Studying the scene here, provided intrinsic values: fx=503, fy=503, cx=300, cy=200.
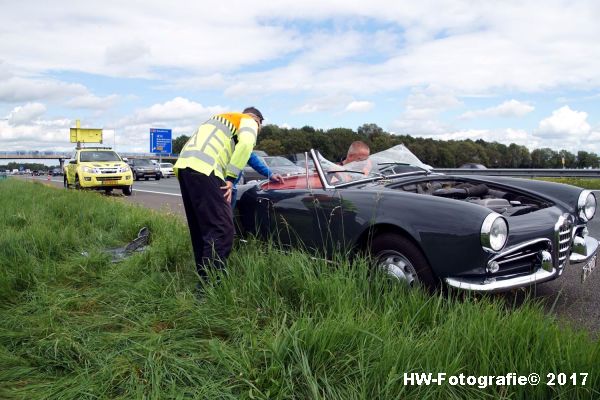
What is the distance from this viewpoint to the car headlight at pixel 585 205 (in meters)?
4.17

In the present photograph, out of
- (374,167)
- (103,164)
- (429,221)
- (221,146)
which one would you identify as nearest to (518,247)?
(429,221)

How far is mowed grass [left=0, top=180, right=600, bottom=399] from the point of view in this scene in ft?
6.90

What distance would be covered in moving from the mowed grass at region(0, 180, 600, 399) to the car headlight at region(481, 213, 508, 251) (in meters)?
0.41

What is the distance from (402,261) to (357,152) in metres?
1.77

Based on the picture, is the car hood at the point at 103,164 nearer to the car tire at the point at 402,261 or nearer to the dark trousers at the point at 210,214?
the dark trousers at the point at 210,214

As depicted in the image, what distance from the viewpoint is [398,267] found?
10.9 feet

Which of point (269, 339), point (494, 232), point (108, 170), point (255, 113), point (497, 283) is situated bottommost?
point (269, 339)

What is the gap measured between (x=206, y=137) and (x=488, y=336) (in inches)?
98.9

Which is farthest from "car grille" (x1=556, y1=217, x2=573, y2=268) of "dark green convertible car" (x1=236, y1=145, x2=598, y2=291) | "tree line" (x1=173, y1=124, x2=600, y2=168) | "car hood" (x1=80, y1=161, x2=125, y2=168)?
"tree line" (x1=173, y1=124, x2=600, y2=168)

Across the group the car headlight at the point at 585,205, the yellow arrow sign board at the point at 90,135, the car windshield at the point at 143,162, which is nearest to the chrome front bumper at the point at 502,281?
the car headlight at the point at 585,205

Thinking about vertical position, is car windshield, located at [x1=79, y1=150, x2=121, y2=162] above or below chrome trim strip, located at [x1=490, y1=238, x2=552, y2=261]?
above

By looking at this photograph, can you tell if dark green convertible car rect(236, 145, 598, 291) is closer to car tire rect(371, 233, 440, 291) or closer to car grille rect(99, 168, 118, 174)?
car tire rect(371, 233, 440, 291)

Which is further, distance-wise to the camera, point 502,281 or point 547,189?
point 547,189

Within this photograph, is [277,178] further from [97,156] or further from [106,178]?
[97,156]
